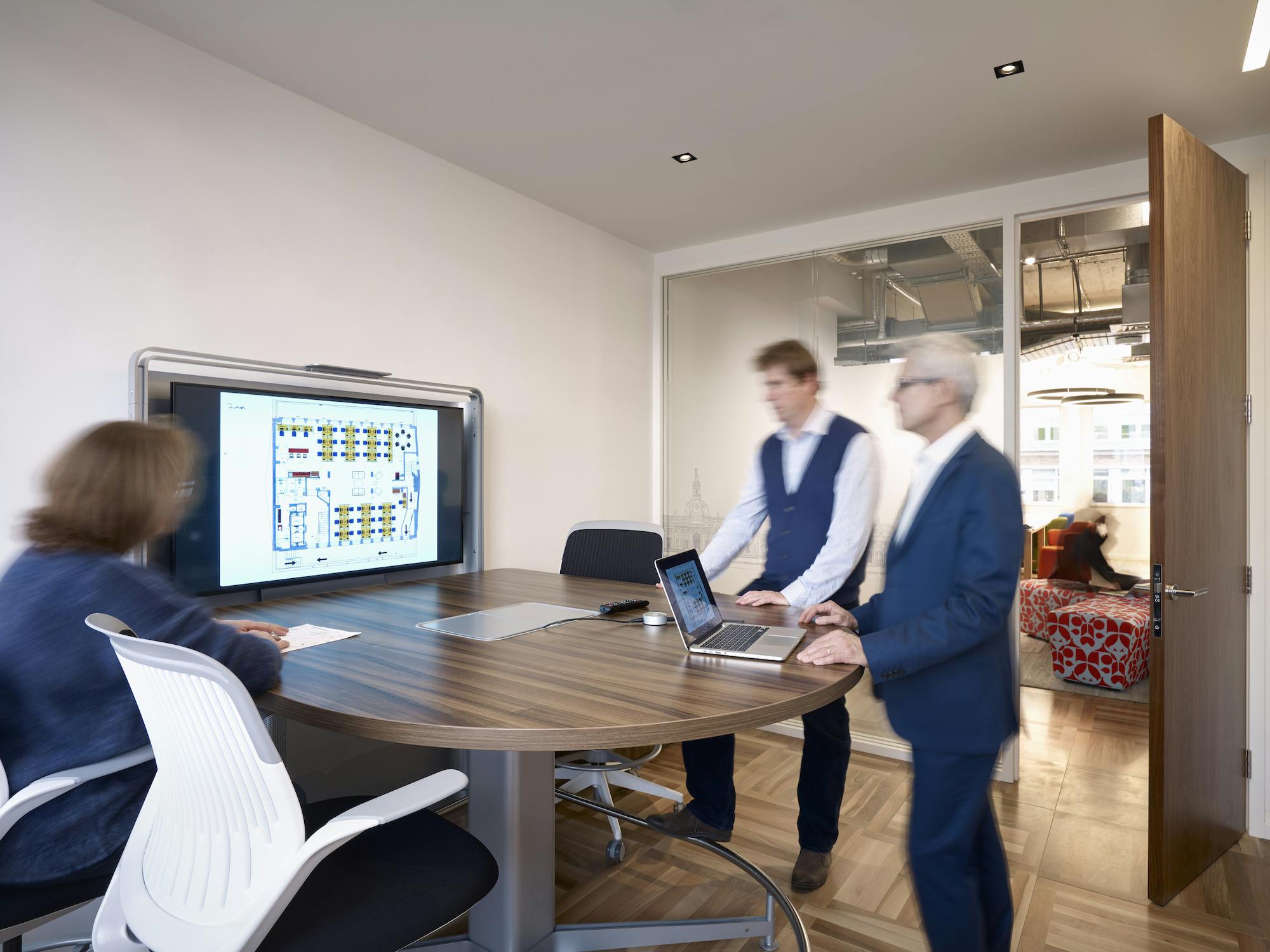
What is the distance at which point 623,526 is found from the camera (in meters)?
3.21

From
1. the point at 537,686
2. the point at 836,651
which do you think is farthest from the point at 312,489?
the point at 836,651

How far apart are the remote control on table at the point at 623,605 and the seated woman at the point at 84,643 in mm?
945

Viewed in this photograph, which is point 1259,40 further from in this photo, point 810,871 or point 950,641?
point 810,871

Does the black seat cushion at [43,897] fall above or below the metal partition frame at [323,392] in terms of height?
below

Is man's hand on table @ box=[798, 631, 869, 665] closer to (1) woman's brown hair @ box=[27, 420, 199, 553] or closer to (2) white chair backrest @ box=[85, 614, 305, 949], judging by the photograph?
(2) white chair backrest @ box=[85, 614, 305, 949]

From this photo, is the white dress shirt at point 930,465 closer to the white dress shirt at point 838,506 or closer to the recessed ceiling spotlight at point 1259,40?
the white dress shirt at point 838,506

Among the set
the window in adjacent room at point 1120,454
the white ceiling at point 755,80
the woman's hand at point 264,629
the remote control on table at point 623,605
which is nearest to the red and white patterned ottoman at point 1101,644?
the white ceiling at point 755,80

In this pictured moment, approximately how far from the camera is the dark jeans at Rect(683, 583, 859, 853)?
2.47 m

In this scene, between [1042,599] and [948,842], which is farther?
→ [1042,599]

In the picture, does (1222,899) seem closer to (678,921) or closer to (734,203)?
(678,921)

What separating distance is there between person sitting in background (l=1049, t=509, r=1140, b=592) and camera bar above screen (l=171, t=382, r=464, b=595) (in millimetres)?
6197

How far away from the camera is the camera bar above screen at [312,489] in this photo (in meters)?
2.30

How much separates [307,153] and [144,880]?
2.43 meters

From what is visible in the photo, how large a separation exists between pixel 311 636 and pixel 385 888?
2.43 feet
